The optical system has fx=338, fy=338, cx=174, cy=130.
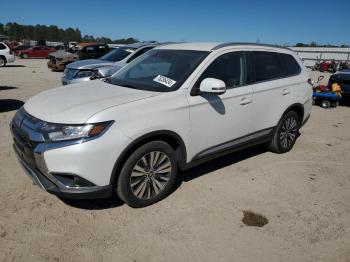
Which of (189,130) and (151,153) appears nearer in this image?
(151,153)

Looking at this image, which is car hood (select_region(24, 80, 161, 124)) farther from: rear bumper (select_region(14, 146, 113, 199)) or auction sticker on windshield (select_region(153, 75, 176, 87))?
rear bumper (select_region(14, 146, 113, 199))

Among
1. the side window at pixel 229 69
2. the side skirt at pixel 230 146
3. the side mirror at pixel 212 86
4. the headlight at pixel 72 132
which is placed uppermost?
the side window at pixel 229 69

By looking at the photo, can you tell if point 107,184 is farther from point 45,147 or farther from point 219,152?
point 219,152

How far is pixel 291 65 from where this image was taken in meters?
5.64

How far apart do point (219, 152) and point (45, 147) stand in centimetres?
224

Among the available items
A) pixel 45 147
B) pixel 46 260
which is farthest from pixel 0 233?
pixel 45 147

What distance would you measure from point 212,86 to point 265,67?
1.59 meters

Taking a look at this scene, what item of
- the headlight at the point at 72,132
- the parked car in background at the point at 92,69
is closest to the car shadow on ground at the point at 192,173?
the headlight at the point at 72,132

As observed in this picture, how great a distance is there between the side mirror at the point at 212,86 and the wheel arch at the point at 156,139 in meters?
0.62

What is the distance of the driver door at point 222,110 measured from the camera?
406 centimetres

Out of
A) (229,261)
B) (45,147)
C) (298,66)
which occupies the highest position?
(298,66)

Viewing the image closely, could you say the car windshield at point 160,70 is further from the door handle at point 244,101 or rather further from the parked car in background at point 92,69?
the parked car in background at point 92,69

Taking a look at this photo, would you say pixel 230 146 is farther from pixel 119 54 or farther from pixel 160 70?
pixel 119 54

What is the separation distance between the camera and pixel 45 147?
10.6ft
